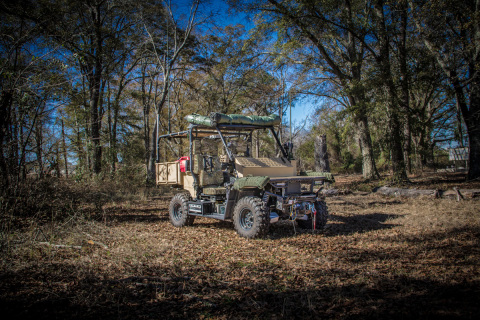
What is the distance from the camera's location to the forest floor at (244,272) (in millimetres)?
3102

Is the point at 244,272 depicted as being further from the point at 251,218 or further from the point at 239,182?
the point at 239,182

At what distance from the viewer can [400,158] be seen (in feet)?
43.7

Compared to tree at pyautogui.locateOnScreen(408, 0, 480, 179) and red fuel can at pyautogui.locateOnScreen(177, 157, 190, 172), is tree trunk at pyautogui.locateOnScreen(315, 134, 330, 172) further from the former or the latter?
red fuel can at pyautogui.locateOnScreen(177, 157, 190, 172)

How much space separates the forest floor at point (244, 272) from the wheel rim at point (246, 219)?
1.09 feet

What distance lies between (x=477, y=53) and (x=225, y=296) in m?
13.4

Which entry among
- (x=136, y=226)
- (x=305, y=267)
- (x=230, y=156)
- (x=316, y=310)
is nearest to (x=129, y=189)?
(x=136, y=226)

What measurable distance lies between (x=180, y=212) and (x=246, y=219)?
2.32m

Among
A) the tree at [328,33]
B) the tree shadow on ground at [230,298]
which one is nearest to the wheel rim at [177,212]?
the tree shadow on ground at [230,298]

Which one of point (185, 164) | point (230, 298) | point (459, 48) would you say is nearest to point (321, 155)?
point (459, 48)

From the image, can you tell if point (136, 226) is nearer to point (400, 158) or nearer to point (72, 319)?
point (72, 319)

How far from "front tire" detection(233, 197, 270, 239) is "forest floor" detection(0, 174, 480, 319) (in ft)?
0.72

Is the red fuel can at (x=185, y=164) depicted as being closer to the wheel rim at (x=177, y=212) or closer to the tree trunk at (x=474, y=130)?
the wheel rim at (x=177, y=212)

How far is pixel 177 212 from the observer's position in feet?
26.5

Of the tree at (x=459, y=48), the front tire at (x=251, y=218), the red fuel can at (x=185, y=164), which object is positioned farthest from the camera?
the tree at (x=459, y=48)
